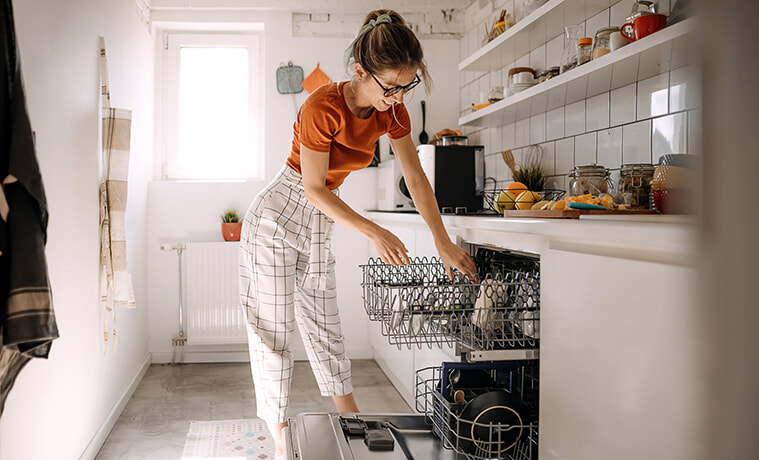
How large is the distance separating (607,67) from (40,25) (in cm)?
166

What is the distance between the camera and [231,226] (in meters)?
3.57

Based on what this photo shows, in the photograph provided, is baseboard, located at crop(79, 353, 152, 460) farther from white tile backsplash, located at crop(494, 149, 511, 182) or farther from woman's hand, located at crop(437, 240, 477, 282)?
white tile backsplash, located at crop(494, 149, 511, 182)

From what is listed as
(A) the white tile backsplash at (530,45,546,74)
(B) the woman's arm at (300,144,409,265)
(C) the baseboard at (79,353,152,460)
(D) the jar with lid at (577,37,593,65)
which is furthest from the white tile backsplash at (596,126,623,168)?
(C) the baseboard at (79,353,152,460)

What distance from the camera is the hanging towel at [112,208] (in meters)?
2.31

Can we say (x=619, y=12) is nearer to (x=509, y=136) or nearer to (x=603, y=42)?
(x=603, y=42)

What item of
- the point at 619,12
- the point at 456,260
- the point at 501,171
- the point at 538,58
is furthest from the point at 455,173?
the point at 456,260

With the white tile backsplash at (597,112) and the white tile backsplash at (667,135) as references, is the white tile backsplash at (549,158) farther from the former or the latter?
the white tile backsplash at (667,135)

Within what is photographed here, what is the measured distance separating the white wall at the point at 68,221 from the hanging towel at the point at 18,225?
513 millimetres

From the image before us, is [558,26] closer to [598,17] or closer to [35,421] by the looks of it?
[598,17]

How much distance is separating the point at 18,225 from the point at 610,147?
1830 mm

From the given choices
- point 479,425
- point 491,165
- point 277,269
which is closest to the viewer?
point 479,425

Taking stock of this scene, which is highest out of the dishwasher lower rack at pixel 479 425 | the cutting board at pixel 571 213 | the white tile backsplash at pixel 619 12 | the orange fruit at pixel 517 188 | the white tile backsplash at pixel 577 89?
Result: the white tile backsplash at pixel 619 12

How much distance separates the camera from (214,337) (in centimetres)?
359

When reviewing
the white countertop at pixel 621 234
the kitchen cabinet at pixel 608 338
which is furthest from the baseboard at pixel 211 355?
the kitchen cabinet at pixel 608 338
